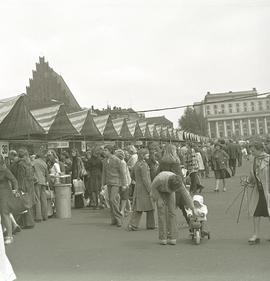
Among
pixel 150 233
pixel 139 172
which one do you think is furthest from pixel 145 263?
pixel 139 172

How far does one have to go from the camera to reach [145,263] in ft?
25.5

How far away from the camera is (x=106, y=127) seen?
2875 cm

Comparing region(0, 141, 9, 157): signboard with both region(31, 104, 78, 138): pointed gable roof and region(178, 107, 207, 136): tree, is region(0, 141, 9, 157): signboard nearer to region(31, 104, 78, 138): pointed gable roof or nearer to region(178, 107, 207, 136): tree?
region(31, 104, 78, 138): pointed gable roof

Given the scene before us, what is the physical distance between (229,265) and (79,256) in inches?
96.7

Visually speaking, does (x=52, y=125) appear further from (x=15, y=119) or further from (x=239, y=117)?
(x=239, y=117)

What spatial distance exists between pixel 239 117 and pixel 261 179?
177 meters

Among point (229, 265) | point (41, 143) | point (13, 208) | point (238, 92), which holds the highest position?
point (238, 92)

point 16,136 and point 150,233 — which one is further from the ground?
point 16,136

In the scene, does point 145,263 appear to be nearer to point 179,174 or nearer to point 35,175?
point 179,174

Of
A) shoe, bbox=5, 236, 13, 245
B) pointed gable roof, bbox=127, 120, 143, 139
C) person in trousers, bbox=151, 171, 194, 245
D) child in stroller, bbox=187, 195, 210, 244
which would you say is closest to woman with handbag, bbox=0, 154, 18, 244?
shoe, bbox=5, 236, 13, 245

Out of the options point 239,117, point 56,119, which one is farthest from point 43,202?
point 239,117

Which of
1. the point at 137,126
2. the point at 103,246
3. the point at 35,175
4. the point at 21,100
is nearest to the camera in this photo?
the point at 103,246

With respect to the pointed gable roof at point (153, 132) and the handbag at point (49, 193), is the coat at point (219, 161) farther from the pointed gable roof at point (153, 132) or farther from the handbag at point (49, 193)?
the pointed gable roof at point (153, 132)

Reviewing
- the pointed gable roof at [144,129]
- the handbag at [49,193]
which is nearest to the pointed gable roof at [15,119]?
the handbag at [49,193]
